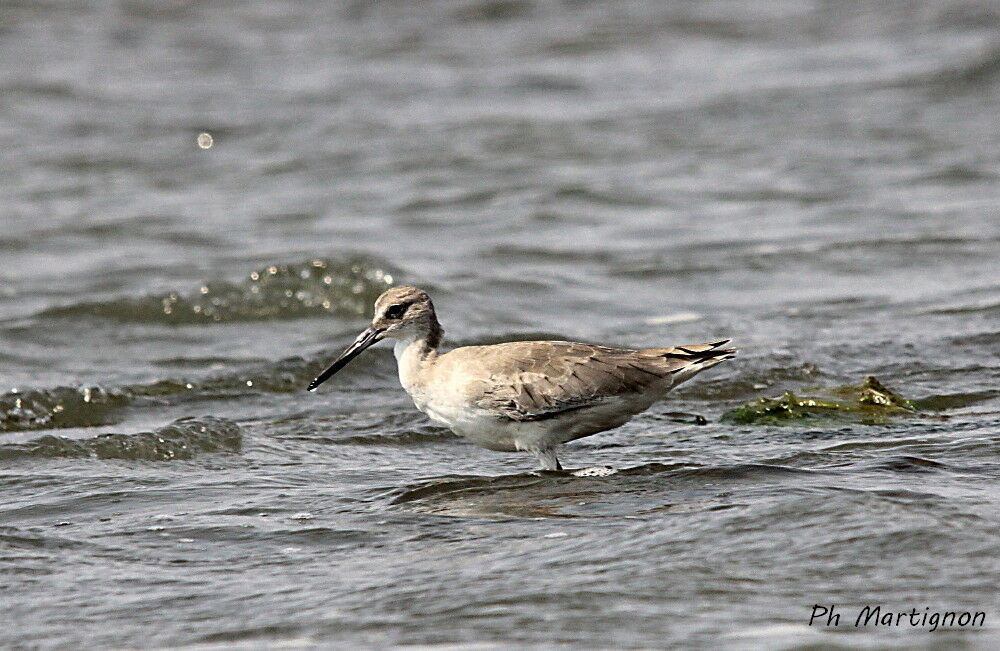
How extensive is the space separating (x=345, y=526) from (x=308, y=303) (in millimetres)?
5055

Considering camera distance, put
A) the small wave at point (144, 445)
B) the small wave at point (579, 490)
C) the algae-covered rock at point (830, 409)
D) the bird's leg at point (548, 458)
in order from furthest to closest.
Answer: the algae-covered rock at point (830, 409), the small wave at point (144, 445), the bird's leg at point (548, 458), the small wave at point (579, 490)

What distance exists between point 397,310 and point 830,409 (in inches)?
91.1

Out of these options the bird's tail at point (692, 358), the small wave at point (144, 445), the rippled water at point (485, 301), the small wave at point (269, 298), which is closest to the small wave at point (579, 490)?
the rippled water at point (485, 301)

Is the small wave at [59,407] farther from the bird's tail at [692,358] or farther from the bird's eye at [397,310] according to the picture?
the bird's tail at [692,358]

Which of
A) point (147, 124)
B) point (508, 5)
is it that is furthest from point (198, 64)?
point (508, 5)

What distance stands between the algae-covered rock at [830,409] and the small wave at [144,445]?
105 inches

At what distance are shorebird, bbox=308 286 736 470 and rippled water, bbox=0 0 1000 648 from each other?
24 cm

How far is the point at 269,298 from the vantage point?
428 inches

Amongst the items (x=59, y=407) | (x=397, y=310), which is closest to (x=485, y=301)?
(x=59, y=407)

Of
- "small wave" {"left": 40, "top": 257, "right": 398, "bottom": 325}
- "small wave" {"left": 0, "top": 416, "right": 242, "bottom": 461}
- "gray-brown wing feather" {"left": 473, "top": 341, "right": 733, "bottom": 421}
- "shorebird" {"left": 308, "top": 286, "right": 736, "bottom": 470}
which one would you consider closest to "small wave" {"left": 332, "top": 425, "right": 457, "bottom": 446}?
"small wave" {"left": 0, "top": 416, "right": 242, "bottom": 461}

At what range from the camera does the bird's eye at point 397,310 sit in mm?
7070

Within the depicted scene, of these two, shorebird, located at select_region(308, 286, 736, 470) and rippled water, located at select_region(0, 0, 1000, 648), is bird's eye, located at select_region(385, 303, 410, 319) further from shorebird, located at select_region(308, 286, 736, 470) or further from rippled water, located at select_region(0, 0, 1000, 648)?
rippled water, located at select_region(0, 0, 1000, 648)

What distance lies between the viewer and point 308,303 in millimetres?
10844

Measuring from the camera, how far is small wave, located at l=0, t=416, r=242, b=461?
7289 mm
